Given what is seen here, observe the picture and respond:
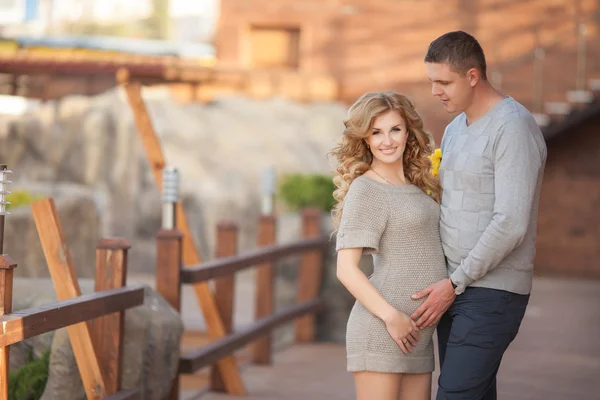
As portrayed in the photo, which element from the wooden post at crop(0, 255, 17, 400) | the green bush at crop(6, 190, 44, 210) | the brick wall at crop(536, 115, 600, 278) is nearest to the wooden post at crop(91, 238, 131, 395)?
the wooden post at crop(0, 255, 17, 400)

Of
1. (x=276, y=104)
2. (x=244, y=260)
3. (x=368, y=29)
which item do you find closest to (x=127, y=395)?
(x=244, y=260)

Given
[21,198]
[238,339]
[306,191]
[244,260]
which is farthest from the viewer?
[306,191]

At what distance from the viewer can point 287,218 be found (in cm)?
1152

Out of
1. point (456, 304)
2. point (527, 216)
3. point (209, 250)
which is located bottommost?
point (209, 250)

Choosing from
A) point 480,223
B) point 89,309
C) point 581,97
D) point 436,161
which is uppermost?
point 581,97

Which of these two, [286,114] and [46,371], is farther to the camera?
[286,114]

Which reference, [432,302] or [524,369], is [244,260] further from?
[432,302]

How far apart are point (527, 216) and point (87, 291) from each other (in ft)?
7.58

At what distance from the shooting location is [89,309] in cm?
429

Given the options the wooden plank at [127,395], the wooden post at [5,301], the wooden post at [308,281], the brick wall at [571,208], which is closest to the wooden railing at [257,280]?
the wooden post at [308,281]

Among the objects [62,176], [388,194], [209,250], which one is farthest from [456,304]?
[62,176]

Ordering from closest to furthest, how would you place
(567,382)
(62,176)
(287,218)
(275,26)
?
1. (567,382)
2. (287,218)
3. (62,176)
4. (275,26)

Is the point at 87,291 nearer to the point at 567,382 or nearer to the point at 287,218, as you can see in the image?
the point at 567,382

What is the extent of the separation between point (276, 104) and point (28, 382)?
43.2 feet
